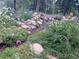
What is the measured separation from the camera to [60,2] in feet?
38.9

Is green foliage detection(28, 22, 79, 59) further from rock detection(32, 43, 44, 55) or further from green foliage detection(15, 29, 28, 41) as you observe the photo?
green foliage detection(15, 29, 28, 41)

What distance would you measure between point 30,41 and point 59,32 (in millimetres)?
702

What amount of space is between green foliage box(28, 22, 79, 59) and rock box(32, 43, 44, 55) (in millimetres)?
105

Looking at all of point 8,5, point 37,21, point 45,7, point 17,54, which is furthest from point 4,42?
point 45,7

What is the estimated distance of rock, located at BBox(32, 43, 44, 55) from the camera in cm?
517

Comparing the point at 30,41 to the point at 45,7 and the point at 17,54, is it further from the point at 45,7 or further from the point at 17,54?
the point at 45,7

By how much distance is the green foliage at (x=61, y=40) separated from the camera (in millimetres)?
5262

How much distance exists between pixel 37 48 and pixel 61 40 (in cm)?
56

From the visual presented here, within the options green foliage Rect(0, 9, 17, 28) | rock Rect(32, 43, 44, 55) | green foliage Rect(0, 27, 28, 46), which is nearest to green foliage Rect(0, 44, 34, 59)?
rock Rect(32, 43, 44, 55)

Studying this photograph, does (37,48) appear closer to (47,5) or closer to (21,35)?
(21,35)

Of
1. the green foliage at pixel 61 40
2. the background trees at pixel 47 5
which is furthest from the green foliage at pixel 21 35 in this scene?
the background trees at pixel 47 5

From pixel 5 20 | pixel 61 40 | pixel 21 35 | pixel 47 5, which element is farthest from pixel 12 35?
pixel 47 5

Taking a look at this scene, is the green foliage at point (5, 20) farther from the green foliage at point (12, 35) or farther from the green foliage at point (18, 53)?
the green foliage at point (18, 53)

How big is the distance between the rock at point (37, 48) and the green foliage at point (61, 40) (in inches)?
4.1
